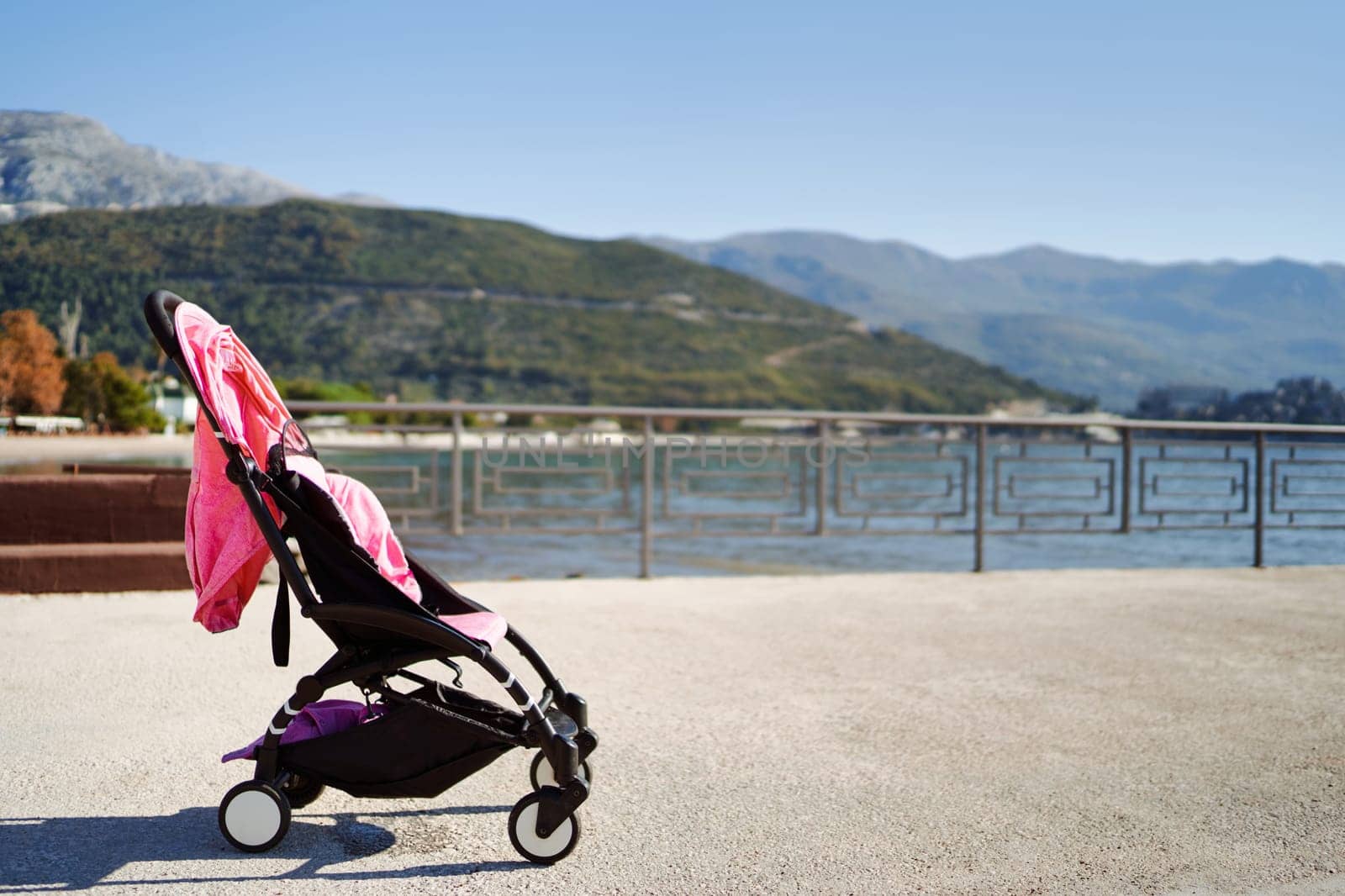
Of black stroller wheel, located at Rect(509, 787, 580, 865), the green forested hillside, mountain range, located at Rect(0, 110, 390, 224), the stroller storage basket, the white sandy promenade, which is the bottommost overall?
the white sandy promenade

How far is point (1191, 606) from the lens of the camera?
5.75m

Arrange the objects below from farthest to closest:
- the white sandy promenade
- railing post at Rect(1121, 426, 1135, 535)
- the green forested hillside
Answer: the green forested hillside < railing post at Rect(1121, 426, 1135, 535) < the white sandy promenade

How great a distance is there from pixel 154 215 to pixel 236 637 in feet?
121

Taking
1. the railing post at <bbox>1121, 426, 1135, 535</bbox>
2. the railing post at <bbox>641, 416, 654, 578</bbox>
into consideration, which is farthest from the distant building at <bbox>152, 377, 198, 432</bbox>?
the railing post at <bbox>1121, 426, 1135, 535</bbox>

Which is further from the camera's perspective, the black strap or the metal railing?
the metal railing

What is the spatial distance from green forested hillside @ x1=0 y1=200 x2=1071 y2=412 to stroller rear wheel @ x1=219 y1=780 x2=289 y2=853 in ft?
141

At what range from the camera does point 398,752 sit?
2.31m

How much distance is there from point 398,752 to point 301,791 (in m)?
0.37

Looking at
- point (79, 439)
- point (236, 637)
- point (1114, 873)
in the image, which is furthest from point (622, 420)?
point (79, 439)

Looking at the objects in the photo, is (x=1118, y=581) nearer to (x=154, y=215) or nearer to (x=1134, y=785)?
(x=1134, y=785)

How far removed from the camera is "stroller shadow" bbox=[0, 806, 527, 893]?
212 cm

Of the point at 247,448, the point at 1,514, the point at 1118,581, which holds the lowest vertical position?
the point at 1118,581

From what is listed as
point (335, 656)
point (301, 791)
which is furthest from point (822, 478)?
point (335, 656)

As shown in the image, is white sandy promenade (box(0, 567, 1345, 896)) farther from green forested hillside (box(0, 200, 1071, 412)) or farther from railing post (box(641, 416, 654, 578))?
green forested hillside (box(0, 200, 1071, 412))
